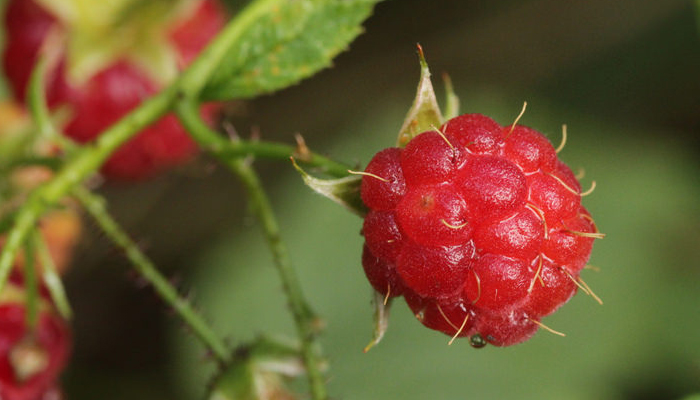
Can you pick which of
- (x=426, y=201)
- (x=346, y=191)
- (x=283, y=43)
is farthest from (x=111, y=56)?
(x=426, y=201)

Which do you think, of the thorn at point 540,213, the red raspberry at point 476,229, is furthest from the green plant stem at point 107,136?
the thorn at point 540,213

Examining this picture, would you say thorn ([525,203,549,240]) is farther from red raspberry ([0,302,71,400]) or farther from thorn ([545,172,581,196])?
red raspberry ([0,302,71,400])

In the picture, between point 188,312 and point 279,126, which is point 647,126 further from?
point 188,312

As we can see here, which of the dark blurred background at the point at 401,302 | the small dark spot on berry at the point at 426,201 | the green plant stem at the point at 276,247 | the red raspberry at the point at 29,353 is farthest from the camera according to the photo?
the dark blurred background at the point at 401,302

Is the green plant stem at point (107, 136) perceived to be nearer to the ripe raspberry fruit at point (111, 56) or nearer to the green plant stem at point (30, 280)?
the green plant stem at point (30, 280)

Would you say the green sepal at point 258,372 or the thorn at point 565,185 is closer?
the thorn at point 565,185

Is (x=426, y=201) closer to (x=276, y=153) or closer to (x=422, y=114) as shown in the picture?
(x=422, y=114)

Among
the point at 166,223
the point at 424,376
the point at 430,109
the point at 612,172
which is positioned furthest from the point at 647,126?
the point at 430,109
